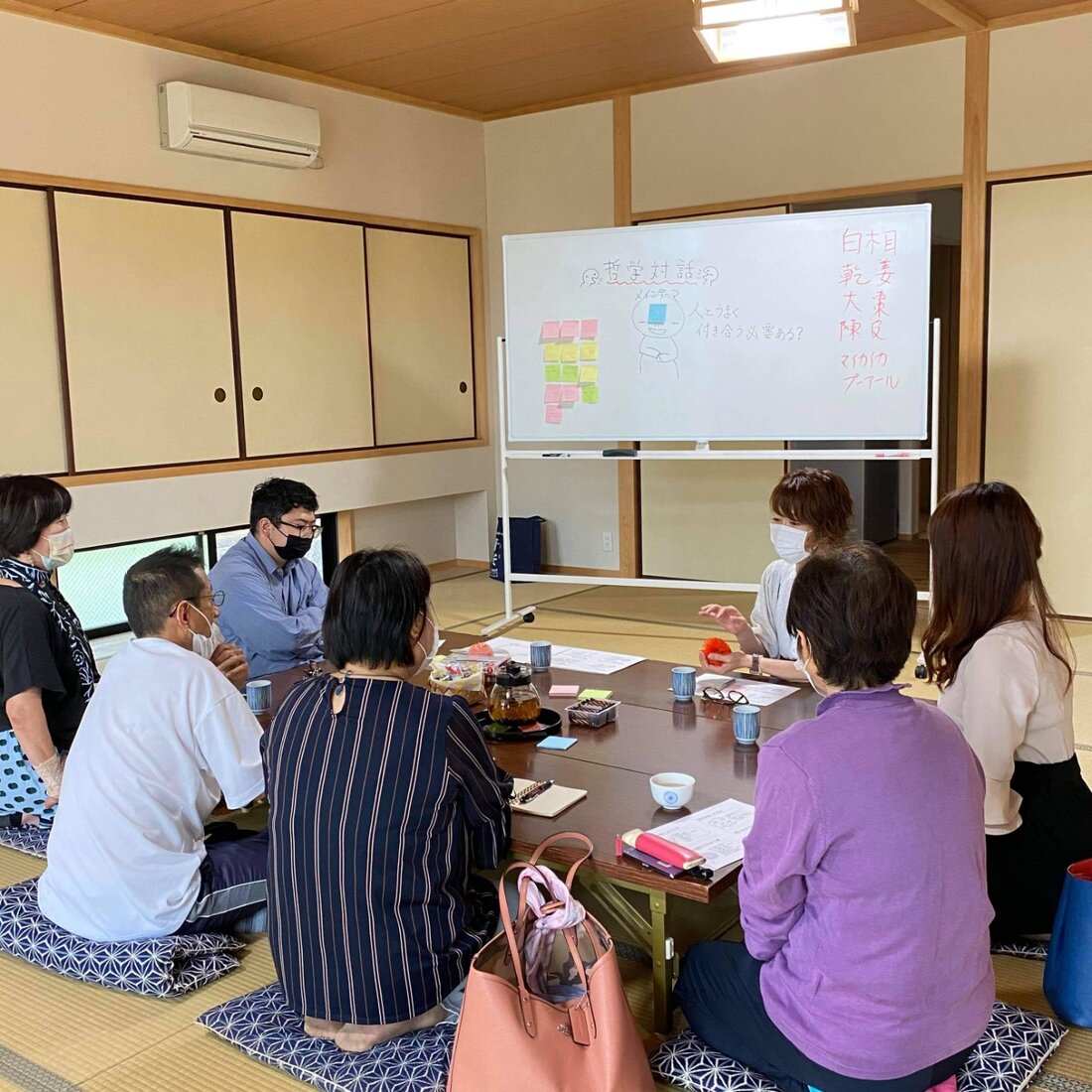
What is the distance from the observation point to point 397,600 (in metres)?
1.91

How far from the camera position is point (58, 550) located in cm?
293

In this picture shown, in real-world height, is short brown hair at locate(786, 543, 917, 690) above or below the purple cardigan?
above

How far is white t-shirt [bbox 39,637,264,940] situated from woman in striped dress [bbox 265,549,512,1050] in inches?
11.8

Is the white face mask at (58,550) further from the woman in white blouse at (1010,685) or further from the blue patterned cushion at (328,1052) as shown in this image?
the woman in white blouse at (1010,685)

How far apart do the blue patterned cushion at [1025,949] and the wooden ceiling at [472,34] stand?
3709 mm

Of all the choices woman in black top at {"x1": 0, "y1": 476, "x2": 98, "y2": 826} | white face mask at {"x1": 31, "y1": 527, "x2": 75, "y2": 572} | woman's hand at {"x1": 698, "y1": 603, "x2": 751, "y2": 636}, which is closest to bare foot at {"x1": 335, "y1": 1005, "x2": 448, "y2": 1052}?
woman in black top at {"x1": 0, "y1": 476, "x2": 98, "y2": 826}

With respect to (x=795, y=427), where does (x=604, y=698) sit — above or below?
below

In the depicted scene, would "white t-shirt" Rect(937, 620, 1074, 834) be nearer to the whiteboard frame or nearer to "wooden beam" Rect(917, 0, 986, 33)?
the whiteboard frame

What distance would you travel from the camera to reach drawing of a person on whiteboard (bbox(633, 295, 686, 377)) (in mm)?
4973

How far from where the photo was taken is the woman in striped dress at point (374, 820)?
186 cm

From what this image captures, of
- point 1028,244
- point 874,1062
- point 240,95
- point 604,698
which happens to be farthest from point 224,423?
point 874,1062

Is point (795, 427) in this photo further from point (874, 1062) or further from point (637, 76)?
point (874, 1062)

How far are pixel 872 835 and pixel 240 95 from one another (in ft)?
15.1

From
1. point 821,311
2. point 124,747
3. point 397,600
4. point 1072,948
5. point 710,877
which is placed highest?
point 821,311
